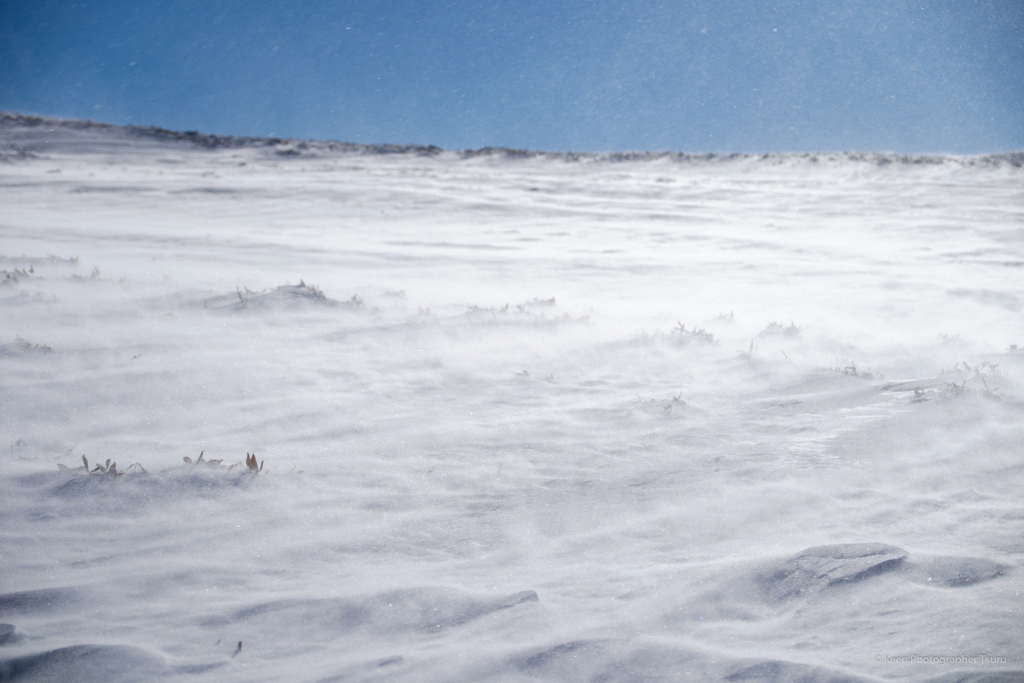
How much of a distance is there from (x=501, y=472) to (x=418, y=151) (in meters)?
17.7

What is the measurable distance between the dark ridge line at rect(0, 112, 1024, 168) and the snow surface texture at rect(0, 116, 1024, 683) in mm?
13168

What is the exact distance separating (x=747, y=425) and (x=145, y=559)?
7.59 feet

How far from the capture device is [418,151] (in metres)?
18.3

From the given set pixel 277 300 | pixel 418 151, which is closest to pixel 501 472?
pixel 277 300

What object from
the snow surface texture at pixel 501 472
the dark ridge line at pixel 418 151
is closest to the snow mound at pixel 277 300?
the snow surface texture at pixel 501 472

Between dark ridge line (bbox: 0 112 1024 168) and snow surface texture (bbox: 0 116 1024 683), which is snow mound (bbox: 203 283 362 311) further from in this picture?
dark ridge line (bbox: 0 112 1024 168)

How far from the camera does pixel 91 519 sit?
1.77m

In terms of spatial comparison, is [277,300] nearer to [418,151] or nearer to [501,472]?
[501,472]

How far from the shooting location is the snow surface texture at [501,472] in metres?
1.38

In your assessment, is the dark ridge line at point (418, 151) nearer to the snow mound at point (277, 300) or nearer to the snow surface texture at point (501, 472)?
the snow surface texture at point (501, 472)

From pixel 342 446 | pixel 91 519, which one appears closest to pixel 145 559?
pixel 91 519

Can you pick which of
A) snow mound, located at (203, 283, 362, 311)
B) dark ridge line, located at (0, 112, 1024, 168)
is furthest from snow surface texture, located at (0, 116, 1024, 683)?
dark ridge line, located at (0, 112, 1024, 168)

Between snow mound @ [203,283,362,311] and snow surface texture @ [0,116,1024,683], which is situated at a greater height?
snow mound @ [203,283,362,311]

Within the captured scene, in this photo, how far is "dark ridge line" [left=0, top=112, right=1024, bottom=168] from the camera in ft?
54.6
